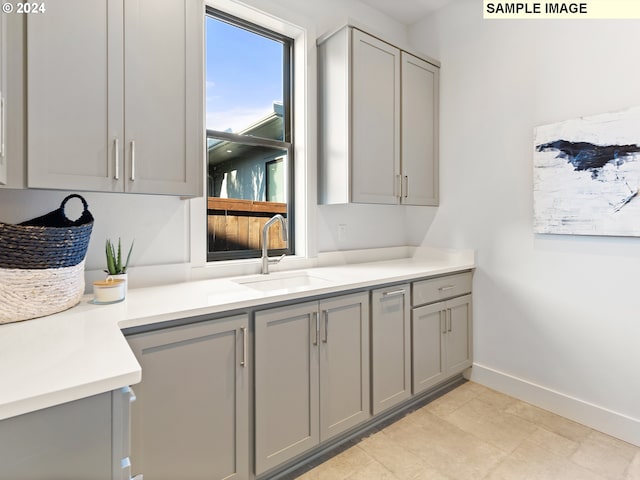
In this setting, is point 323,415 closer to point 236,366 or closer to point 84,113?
point 236,366

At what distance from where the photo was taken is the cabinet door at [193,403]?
125 cm

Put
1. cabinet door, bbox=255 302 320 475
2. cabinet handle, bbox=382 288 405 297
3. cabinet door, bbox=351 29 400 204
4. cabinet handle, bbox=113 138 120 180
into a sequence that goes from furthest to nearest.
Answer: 1. cabinet door, bbox=351 29 400 204
2. cabinet handle, bbox=382 288 405 297
3. cabinet door, bbox=255 302 320 475
4. cabinet handle, bbox=113 138 120 180

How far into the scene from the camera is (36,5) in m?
1.23

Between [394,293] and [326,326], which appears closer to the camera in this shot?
[326,326]

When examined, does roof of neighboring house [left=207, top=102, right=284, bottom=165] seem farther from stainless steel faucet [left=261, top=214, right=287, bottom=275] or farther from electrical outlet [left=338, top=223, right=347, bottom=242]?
electrical outlet [left=338, top=223, right=347, bottom=242]

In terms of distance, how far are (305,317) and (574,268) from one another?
67.4 inches

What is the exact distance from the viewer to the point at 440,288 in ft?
7.79

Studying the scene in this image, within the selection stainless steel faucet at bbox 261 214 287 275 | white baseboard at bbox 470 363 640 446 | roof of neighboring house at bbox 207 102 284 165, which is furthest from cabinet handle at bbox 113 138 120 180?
white baseboard at bbox 470 363 640 446

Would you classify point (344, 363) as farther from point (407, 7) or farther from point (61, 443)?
point (407, 7)

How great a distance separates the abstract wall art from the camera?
189 centimetres

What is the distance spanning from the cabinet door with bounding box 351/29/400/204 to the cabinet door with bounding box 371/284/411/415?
68cm

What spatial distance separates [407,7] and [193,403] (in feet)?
10.2

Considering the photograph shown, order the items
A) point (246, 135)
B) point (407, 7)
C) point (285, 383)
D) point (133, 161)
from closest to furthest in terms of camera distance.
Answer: point (133, 161)
point (285, 383)
point (246, 135)
point (407, 7)

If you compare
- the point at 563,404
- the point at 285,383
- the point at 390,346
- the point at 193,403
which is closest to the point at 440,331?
the point at 390,346
